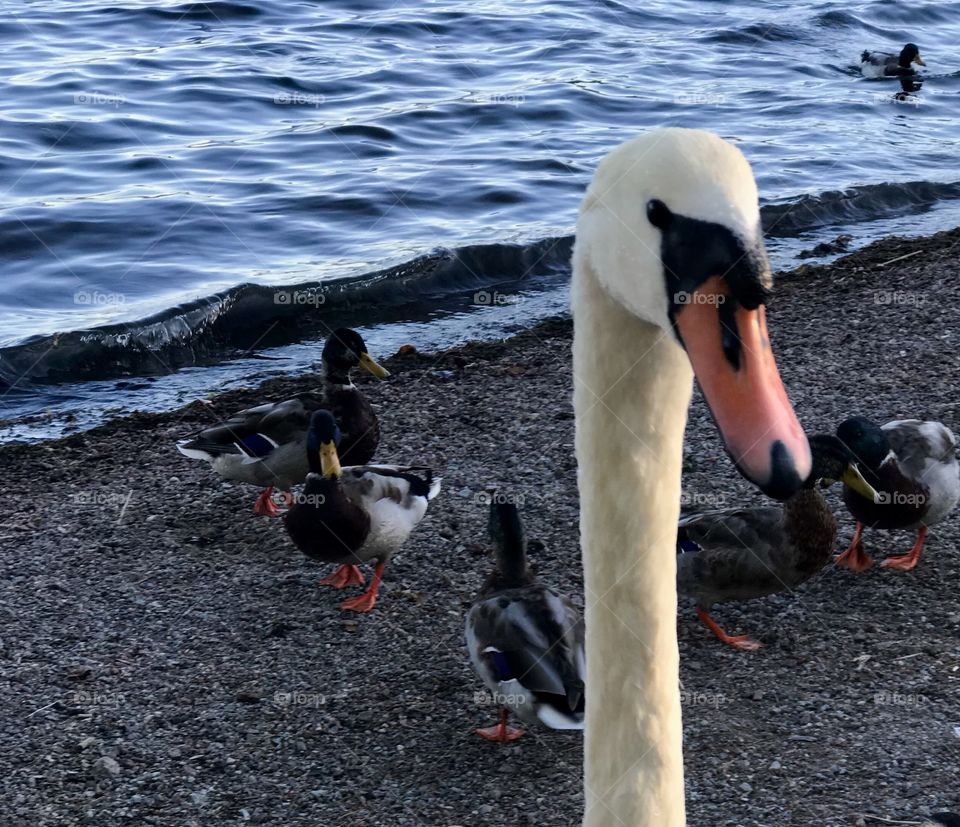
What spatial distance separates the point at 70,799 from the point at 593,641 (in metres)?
3.33

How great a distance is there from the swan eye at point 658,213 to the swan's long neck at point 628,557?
0.19m

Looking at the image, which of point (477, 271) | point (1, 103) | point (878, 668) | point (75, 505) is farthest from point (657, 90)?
point (878, 668)

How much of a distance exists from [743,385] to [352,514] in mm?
4882

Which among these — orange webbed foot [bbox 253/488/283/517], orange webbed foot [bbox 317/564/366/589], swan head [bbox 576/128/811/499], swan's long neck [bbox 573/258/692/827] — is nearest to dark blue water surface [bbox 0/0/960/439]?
orange webbed foot [bbox 253/488/283/517]

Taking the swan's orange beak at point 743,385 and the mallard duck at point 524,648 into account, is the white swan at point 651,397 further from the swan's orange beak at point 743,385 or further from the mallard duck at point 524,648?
the mallard duck at point 524,648

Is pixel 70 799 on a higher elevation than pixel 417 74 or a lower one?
lower

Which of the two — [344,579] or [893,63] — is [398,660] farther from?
[893,63]

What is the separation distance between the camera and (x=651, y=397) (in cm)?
241

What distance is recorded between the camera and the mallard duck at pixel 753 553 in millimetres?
6184

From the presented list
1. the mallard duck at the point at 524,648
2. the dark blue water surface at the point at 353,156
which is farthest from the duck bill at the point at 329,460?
the dark blue water surface at the point at 353,156

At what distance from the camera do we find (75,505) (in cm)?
805

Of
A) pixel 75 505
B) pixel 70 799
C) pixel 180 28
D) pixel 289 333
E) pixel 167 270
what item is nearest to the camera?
pixel 70 799

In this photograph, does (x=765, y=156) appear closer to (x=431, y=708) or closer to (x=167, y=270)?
(x=167, y=270)

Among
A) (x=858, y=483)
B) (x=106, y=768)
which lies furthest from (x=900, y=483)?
(x=106, y=768)
